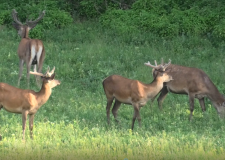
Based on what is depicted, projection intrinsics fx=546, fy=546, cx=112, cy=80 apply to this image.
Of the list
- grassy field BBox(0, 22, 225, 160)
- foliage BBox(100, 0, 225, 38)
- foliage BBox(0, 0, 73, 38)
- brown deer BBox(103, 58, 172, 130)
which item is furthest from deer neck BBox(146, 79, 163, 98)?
foliage BBox(0, 0, 73, 38)

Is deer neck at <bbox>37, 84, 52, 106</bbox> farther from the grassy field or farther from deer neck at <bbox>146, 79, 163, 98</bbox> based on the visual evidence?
deer neck at <bbox>146, 79, 163, 98</bbox>

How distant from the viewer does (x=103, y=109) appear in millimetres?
12219

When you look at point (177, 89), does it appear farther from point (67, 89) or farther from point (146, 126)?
point (67, 89)

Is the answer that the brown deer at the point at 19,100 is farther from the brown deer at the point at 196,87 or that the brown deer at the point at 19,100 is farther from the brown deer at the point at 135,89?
the brown deer at the point at 196,87

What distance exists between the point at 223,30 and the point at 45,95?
28.8ft

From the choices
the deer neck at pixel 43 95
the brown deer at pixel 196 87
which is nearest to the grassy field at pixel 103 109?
the brown deer at pixel 196 87

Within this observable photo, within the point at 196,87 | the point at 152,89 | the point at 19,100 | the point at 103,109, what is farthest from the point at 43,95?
the point at 196,87

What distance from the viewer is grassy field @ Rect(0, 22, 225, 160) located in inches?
340

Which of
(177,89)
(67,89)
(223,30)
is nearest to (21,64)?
(67,89)

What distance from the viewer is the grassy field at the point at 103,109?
28.4 feet

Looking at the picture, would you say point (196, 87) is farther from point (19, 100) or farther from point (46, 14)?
point (46, 14)

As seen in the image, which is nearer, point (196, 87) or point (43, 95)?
point (43, 95)

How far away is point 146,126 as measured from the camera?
1090cm

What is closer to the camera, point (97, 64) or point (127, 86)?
point (127, 86)
